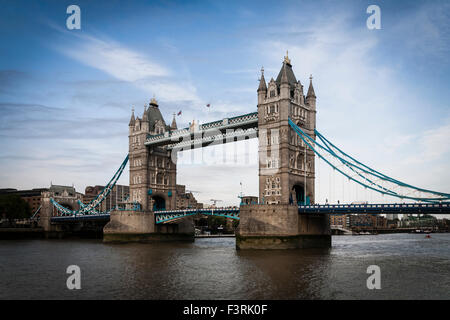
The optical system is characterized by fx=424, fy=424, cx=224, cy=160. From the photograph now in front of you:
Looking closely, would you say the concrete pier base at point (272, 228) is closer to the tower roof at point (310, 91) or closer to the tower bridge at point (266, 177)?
the tower bridge at point (266, 177)

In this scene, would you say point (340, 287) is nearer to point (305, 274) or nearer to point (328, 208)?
point (305, 274)

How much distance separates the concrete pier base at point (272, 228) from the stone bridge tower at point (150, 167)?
2566 cm

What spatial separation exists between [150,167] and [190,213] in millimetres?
12744

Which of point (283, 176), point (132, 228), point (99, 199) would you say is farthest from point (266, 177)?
point (99, 199)

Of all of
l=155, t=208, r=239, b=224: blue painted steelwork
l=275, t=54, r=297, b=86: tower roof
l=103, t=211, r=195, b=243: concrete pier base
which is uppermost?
l=275, t=54, r=297, b=86: tower roof

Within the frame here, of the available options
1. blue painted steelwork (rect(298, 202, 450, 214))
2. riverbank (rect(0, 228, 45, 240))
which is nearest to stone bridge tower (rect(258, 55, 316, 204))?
blue painted steelwork (rect(298, 202, 450, 214))

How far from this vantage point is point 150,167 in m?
68.0

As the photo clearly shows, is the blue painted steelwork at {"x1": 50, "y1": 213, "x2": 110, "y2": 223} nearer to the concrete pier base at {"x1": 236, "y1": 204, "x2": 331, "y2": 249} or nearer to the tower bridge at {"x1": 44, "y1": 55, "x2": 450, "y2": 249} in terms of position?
the tower bridge at {"x1": 44, "y1": 55, "x2": 450, "y2": 249}

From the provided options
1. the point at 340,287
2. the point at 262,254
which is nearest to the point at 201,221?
the point at 262,254

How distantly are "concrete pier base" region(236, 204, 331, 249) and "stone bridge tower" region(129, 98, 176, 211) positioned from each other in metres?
25.7

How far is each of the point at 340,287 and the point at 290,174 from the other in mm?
26368

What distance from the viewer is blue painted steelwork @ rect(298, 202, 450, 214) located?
38438mm

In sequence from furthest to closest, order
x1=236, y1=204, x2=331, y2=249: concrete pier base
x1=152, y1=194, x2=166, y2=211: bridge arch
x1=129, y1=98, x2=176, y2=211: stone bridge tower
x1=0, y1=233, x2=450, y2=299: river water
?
x1=152, y1=194, x2=166, y2=211: bridge arch < x1=129, y1=98, x2=176, y2=211: stone bridge tower < x1=236, y1=204, x2=331, y2=249: concrete pier base < x1=0, y1=233, x2=450, y2=299: river water

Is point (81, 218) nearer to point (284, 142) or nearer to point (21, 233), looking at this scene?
point (21, 233)
